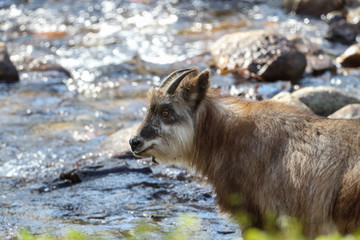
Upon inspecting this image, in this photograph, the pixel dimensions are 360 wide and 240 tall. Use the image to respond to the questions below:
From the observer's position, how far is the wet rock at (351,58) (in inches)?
503

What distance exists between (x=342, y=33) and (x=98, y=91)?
19.3 feet

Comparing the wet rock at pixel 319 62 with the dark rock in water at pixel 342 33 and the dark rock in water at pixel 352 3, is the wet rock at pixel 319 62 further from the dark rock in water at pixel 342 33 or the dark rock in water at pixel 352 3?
the dark rock in water at pixel 352 3

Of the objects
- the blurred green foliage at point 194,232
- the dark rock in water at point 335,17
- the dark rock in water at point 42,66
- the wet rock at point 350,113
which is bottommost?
the dark rock in water at point 42,66

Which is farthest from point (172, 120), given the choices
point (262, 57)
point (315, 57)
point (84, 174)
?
point (315, 57)

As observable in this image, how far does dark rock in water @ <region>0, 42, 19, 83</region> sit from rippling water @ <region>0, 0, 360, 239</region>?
0.26 m

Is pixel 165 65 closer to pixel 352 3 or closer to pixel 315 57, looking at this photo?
pixel 315 57

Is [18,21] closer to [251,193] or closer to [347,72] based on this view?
[347,72]

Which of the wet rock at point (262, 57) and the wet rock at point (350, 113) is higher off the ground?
the wet rock at point (350, 113)

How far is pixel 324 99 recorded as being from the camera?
983 centimetres

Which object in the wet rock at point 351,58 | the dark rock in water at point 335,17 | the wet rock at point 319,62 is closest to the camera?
the wet rock at point 319,62

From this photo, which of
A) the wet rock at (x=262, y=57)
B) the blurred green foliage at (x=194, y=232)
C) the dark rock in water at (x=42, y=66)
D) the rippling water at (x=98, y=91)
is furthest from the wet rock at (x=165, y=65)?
the blurred green foliage at (x=194, y=232)

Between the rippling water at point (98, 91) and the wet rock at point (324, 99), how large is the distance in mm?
1433

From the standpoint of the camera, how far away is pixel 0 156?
9211 millimetres

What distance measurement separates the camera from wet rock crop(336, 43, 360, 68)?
12.8 m
